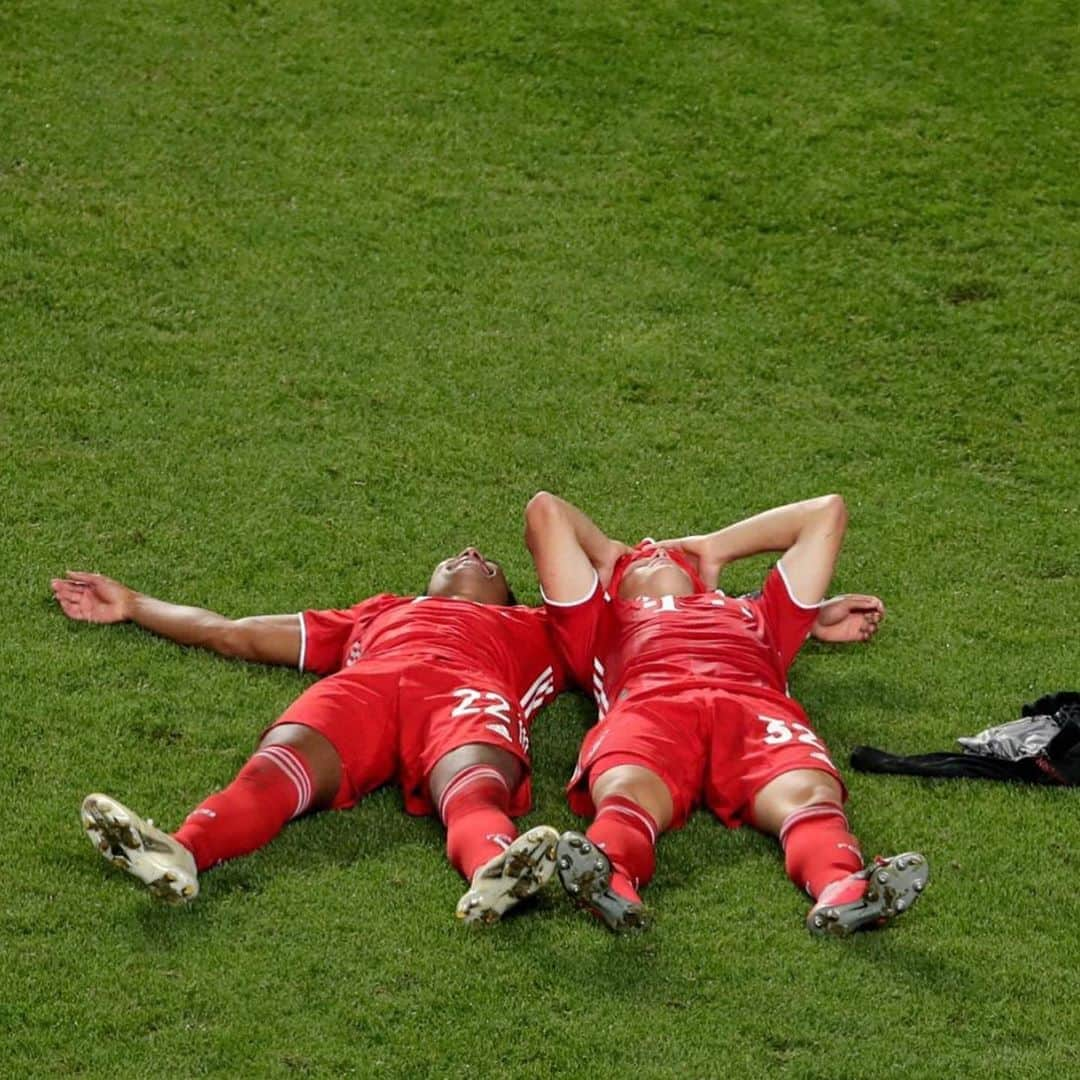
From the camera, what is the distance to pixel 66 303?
8.34 metres

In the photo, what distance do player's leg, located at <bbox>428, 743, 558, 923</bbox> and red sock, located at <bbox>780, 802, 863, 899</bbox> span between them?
71 centimetres

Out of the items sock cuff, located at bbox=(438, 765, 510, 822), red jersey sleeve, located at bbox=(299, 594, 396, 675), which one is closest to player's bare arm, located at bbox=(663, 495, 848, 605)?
red jersey sleeve, located at bbox=(299, 594, 396, 675)

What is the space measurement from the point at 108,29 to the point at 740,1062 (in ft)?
26.6

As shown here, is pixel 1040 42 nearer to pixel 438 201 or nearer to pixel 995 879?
pixel 438 201

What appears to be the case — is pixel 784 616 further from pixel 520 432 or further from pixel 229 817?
pixel 520 432

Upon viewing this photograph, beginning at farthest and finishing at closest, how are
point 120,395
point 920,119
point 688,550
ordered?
point 920,119 → point 120,395 → point 688,550

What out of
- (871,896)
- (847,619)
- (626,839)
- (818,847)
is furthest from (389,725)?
(847,619)

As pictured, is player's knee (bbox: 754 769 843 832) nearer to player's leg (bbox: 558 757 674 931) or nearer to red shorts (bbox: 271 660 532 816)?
player's leg (bbox: 558 757 674 931)

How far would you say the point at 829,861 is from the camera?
4695mm

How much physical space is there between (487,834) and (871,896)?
998mm

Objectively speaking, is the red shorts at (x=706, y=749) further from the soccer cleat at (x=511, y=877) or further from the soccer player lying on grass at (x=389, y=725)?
the soccer cleat at (x=511, y=877)

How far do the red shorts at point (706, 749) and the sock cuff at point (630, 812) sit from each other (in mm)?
176

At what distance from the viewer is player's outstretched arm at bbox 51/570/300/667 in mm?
5914

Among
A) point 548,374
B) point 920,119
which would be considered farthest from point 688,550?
point 920,119
